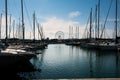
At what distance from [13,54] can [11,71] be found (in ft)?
8.31

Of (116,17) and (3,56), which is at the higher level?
(116,17)

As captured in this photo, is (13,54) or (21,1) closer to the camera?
(13,54)

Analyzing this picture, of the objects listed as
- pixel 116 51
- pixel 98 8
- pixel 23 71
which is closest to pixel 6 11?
pixel 23 71

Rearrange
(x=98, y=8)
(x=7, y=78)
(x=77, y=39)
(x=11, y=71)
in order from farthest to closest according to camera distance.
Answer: (x=77, y=39)
(x=98, y=8)
(x=11, y=71)
(x=7, y=78)

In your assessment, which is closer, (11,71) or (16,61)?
(16,61)

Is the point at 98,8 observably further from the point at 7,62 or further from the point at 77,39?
the point at 77,39

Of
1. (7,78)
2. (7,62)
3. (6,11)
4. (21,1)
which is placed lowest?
(7,78)

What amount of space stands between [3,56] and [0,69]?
1.56 m

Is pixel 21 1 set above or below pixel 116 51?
above

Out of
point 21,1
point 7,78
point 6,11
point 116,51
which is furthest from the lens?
point 116,51

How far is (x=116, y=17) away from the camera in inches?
2138

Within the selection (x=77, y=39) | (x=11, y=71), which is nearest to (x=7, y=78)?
(x=11, y=71)

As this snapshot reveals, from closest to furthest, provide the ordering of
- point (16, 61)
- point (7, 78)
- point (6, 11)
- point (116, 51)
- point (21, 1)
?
1. point (7, 78)
2. point (16, 61)
3. point (6, 11)
4. point (21, 1)
5. point (116, 51)

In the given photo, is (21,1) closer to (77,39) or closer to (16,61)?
(16,61)
